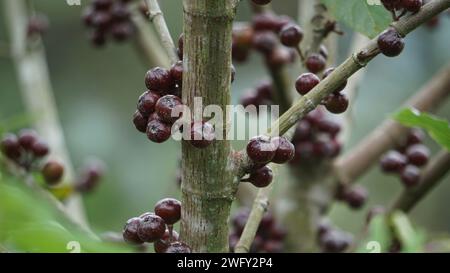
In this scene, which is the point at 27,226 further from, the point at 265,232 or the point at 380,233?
the point at 265,232

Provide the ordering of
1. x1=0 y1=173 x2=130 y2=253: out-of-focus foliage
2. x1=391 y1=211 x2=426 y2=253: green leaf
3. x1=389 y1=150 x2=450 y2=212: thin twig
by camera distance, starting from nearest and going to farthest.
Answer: x1=0 y1=173 x2=130 y2=253: out-of-focus foliage
x1=391 y1=211 x2=426 y2=253: green leaf
x1=389 y1=150 x2=450 y2=212: thin twig

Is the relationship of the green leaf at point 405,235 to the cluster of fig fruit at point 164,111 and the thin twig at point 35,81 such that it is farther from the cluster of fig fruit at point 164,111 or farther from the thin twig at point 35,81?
the thin twig at point 35,81

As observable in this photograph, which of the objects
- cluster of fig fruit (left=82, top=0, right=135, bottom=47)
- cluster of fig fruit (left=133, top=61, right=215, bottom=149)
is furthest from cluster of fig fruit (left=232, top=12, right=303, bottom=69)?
cluster of fig fruit (left=133, top=61, right=215, bottom=149)

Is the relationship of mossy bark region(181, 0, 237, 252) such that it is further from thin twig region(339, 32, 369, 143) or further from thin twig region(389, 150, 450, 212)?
thin twig region(339, 32, 369, 143)

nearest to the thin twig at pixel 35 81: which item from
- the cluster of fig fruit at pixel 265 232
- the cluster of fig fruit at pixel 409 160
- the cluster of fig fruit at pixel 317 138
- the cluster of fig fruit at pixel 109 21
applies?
the cluster of fig fruit at pixel 109 21

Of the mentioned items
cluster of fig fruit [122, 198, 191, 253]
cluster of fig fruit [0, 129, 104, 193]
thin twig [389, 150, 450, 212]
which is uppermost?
cluster of fig fruit [0, 129, 104, 193]

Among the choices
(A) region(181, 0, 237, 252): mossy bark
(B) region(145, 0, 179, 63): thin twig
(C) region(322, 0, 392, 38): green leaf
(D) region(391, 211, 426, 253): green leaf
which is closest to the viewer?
(A) region(181, 0, 237, 252): mossy bark
